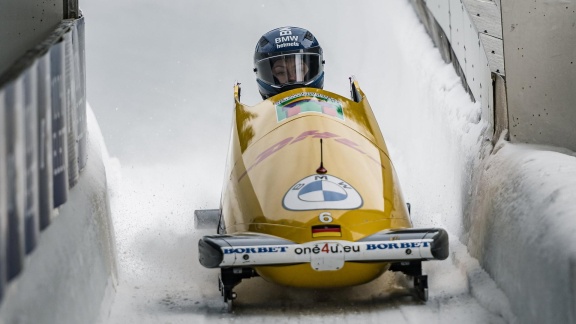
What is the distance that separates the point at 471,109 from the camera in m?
7.41

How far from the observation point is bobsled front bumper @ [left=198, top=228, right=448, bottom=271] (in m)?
4.81

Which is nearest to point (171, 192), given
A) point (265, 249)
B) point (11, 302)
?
point (265, 249)

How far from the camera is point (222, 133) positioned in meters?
9.93

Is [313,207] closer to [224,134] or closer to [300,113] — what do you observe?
[300,113]

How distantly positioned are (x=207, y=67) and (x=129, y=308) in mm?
6283

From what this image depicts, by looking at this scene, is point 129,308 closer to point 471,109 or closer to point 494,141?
point 494,141

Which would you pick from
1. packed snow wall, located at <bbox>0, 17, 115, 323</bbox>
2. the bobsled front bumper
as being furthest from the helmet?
the bobsled front bumper

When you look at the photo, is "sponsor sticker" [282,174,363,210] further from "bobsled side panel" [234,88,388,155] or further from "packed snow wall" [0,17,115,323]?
"packed snow wall" [0,17,115,323]

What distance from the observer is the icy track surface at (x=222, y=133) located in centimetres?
518

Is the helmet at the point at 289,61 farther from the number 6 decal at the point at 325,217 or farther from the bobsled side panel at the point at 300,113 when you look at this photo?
the number 6 decal at the point at 325,217

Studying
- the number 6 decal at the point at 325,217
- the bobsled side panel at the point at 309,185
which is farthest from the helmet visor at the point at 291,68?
the number 6 decal at the point at 325,217

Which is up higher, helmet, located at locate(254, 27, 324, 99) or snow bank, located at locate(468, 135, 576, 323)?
helmet, located at locate(254, 27, 324, 99)

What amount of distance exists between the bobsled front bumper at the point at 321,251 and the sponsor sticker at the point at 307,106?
1290 millimetres

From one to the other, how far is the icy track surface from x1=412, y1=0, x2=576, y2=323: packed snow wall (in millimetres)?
199
